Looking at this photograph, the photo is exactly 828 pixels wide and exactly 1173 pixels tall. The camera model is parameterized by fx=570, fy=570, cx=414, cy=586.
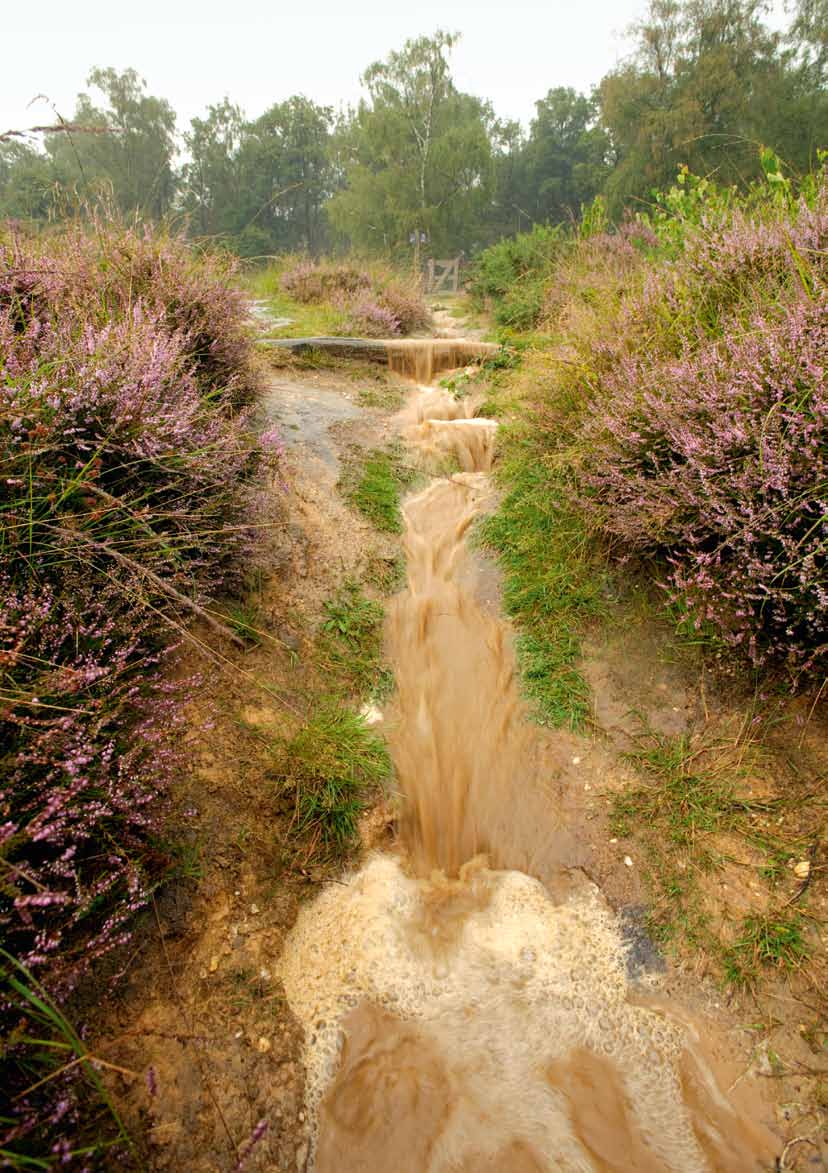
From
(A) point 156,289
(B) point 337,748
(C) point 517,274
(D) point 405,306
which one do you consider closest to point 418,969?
(B) point 337,748

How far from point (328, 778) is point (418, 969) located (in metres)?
0.82

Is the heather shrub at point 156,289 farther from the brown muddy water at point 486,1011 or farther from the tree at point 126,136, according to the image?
the tree at point 126,136

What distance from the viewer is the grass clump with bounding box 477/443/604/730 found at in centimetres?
312

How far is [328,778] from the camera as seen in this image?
2539 millimetres

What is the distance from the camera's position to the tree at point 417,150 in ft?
75.3

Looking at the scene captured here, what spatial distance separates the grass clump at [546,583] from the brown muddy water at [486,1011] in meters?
0.25

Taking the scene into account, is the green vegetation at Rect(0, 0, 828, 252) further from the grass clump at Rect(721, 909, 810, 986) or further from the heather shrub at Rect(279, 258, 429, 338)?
the grass clump at Rect(721, 909, 810, 986)

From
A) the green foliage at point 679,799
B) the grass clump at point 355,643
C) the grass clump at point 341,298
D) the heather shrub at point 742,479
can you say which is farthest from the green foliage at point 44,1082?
the grass clump at point 341,298

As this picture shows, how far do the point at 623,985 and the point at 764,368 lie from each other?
2.69m

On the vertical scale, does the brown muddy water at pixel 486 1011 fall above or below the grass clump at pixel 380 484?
below

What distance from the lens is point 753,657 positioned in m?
2.43

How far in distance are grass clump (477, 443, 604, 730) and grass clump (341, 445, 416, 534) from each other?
729mm

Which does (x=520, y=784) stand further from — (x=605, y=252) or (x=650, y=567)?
(x=605, y=252)

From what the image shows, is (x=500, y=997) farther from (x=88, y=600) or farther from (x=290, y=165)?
(x=290, y=165)
